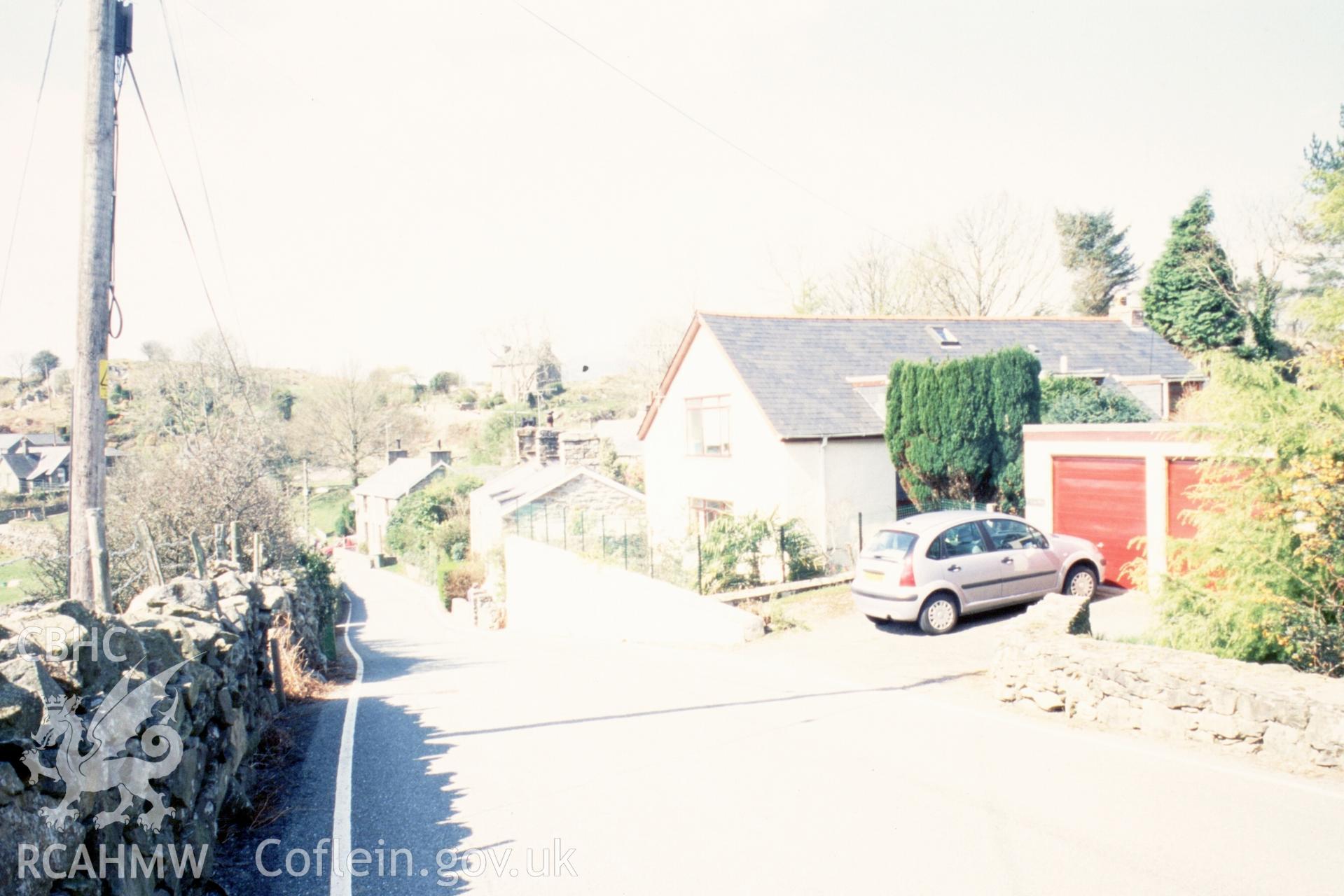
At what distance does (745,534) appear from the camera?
1820cm

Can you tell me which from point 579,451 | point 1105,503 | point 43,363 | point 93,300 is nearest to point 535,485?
point 579,451

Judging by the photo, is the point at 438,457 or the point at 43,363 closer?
the point at 438,457

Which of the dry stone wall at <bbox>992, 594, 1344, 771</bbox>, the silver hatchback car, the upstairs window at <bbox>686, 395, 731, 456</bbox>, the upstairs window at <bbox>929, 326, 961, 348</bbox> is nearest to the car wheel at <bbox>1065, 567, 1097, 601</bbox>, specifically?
the silver hatchback car

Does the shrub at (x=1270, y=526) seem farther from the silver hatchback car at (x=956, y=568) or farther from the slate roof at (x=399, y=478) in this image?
the slate roof at (x=399, y=478)

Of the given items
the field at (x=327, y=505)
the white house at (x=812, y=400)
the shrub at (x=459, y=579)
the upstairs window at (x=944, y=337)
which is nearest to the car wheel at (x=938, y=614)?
the white house at (x=812, y=400)

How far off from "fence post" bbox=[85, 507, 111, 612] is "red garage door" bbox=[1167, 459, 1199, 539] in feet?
46.1

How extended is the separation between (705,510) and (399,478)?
34981 mm

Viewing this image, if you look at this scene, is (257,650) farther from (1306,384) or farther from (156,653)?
(1306,384)

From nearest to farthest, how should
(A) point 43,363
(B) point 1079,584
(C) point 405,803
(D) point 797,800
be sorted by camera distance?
1. (D) point 797,800
2. (C) point 405,803
3. (B) point 1079,584
4. (A) point 43,363

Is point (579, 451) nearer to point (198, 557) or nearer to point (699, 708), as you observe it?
point (198, 557)

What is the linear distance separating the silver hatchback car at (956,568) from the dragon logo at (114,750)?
10.2m

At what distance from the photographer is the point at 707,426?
23547 millimetres

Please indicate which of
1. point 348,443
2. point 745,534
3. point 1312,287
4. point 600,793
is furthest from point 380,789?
point 348,443

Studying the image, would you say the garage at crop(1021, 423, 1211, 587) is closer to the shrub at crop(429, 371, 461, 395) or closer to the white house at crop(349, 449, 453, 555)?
the white house at crop(349, 449, 453, 555)
